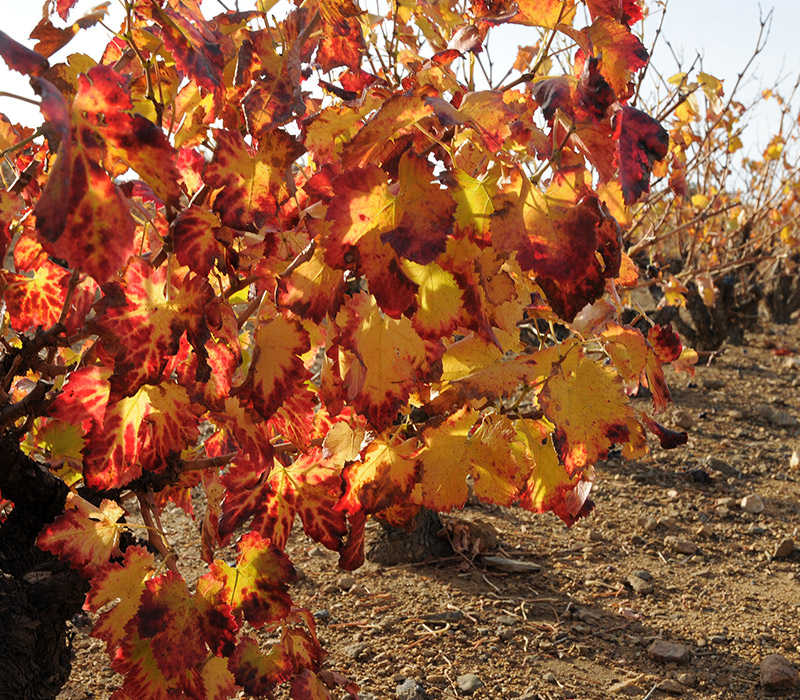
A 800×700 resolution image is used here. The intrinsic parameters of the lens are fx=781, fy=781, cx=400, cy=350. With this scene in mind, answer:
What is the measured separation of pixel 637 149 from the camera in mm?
726

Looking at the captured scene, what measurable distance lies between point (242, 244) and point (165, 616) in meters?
0.50

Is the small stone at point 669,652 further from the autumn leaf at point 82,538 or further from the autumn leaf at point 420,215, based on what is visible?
the autumn leaf at point 420,215

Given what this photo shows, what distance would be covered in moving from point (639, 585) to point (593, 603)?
0.23 meters

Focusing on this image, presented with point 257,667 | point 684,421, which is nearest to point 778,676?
point 257,667

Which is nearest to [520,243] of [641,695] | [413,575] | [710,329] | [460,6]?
[460,6]

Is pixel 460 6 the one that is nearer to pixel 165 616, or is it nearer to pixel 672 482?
pixel 165 616

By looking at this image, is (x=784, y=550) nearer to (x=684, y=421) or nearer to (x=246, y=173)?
(x=684, y=421)

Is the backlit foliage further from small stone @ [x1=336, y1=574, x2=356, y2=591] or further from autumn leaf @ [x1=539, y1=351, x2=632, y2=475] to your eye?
small stone @ [x1=336, y1=574, x2=356, y2=591]

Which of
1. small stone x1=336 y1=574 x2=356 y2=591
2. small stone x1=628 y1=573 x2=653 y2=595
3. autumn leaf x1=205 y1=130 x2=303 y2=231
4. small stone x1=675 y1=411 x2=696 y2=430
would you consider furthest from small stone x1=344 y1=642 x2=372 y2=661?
small stone x1=675 y1=411 x2=696 y2=430

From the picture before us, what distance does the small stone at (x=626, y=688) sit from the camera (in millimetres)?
1829

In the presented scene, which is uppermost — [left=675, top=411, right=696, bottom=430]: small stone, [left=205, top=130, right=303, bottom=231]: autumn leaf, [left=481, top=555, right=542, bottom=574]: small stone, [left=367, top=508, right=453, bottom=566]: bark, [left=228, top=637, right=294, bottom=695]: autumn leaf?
[left=205, top=130, right=303, bottom=231]: autumn leaf

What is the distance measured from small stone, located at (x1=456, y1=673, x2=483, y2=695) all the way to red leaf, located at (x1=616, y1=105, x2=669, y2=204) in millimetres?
1415

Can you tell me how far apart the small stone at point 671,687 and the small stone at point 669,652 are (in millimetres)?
110

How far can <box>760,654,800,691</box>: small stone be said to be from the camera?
1867mm
